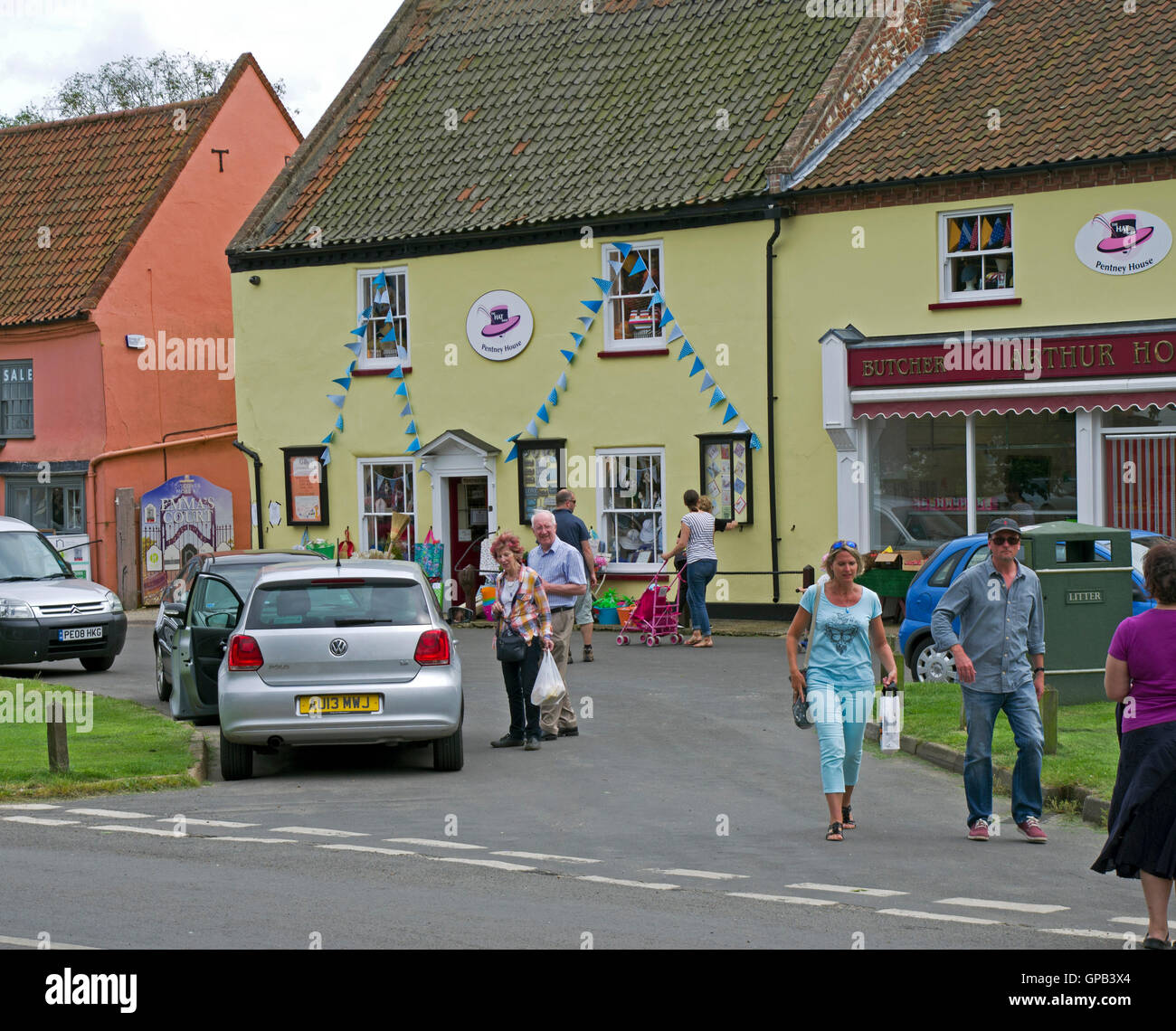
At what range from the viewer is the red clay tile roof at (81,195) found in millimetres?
34688

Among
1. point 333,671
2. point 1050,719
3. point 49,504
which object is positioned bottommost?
point 1050,719

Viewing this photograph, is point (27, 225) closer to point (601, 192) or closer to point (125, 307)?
point (125, 307)

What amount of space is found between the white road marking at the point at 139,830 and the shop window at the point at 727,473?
52.1 feet

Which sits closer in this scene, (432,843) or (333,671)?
(432,843)

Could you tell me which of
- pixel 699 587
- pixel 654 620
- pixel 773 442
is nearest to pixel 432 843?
pixel 699 587

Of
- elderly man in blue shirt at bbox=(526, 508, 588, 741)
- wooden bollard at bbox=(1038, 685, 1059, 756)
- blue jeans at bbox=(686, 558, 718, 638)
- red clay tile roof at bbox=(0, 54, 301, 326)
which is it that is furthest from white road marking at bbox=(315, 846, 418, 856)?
red clay tile roof at bbox=(0, 54, 301, 326)

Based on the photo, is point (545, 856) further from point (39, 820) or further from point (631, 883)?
point (39, 820)

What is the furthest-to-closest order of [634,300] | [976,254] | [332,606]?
[634,300] → [976,254] → [332,606]

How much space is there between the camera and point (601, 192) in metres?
27.2

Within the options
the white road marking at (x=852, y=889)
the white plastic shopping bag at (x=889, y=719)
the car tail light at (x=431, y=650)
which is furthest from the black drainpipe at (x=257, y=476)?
the white road marking at (x=852, y=889)

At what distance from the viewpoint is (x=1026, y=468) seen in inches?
937

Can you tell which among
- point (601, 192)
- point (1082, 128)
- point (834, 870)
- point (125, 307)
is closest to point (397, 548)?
point (601, 192)

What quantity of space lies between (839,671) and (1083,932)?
2972 mm
